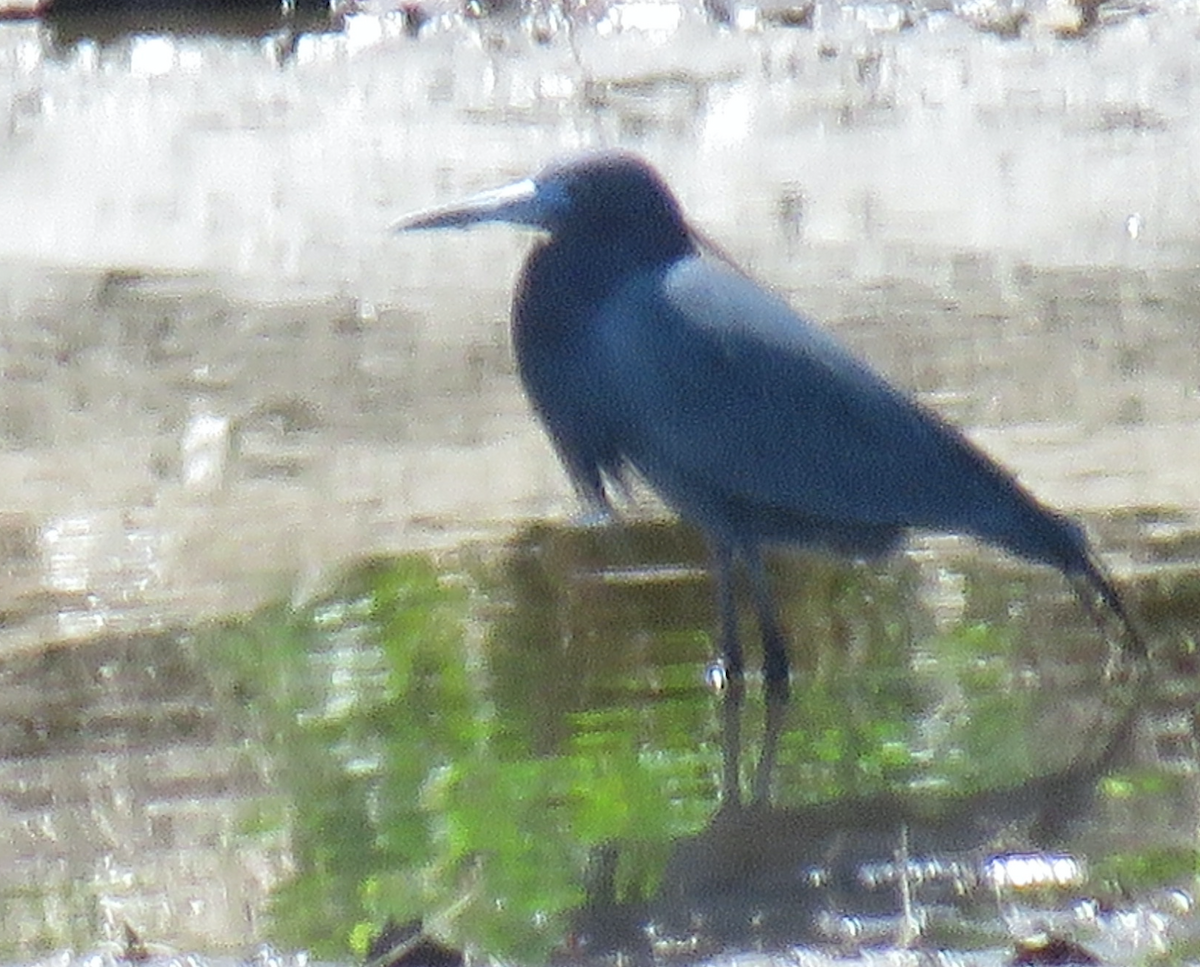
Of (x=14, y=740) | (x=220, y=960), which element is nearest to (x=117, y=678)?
(x=14, y=740)

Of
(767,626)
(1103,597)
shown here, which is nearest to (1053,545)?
(1103,597)

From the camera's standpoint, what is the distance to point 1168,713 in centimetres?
414

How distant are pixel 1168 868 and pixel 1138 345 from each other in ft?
11.8

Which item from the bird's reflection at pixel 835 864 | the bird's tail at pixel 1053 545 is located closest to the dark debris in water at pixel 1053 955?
the bird's reflection at pixel 835 864

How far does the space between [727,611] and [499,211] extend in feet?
A: 2.65

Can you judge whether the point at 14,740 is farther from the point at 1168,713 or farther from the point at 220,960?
the point at 1168,713

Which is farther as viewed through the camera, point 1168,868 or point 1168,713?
point 1168,713

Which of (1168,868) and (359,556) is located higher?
(1168,868)

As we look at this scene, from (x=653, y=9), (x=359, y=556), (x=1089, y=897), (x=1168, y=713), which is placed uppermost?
(x=1089, y=897)

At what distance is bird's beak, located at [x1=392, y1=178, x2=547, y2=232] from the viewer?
181 inches

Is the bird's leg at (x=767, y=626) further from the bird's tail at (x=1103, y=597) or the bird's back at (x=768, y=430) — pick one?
the bird's tail at (x=1103, y=597)

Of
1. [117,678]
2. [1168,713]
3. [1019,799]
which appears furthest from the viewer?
[117,678]

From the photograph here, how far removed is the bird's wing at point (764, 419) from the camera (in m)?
4.52

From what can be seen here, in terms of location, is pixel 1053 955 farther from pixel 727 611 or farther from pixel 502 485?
pixel 502 485
